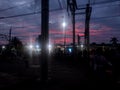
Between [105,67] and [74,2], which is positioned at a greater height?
[74,2]

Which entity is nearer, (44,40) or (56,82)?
(44,40)

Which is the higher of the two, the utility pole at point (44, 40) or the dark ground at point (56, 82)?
the utility pole at point (44, 40)

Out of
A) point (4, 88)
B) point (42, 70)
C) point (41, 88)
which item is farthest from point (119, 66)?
point (4, 88)

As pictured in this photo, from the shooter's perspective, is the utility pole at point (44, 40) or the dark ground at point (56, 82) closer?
the dark ground at point (56, 82)

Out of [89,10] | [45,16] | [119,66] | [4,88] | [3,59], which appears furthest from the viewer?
[3,59]

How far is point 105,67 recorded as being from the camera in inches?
504

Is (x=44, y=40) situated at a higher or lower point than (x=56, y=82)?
higher

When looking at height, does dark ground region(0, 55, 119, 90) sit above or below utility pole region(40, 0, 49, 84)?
below

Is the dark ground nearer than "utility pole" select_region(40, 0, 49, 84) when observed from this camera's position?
Yes

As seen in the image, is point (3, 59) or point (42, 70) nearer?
point (42, 70)

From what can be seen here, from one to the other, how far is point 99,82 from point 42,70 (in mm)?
3185

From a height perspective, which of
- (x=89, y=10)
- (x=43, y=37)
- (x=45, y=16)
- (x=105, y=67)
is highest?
(x=89, y=10)

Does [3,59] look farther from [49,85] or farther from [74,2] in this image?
[49,85]

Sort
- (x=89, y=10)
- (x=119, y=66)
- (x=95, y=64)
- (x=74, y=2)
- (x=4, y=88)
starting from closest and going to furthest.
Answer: (x=4, y=88) < (x=95, y=64) < (x=119, y=66) < (x=74, y=2) < (x=89, y=10)
